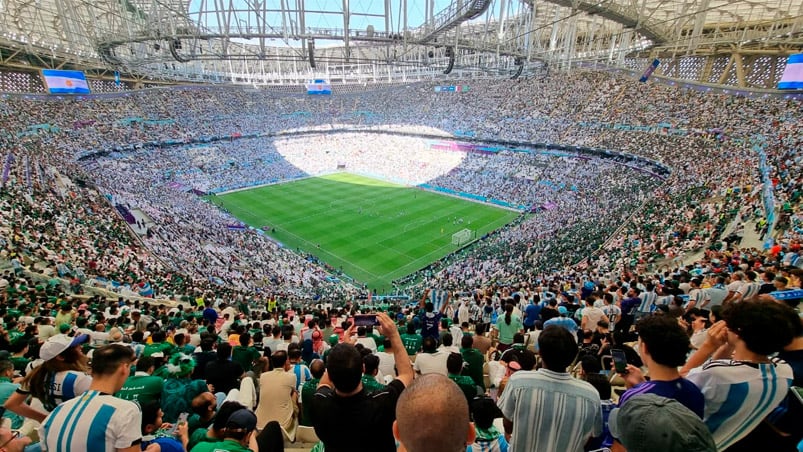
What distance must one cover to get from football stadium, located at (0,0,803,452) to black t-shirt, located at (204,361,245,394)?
35 mm

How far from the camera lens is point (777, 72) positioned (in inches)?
1331

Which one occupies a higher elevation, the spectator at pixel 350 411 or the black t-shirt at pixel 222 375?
the spectator at pixel 350 411

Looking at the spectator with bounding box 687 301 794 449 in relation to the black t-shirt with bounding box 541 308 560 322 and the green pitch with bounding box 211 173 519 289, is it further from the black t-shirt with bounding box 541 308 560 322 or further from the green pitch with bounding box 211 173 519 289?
the green pitch with bounding box 211 173 519 289

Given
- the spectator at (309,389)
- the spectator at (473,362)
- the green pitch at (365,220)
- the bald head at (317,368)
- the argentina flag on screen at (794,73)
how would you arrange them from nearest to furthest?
the spectator at (309,389) → the bald head at (317,368) → the spectator at (473,362) → the argentina flag on screen at (794,73) → the green pitch at (365,220)

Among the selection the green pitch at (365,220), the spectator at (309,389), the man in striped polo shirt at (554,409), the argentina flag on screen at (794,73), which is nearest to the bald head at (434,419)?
the man in striped polo shirt at (554,409)

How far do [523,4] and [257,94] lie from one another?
173 ft

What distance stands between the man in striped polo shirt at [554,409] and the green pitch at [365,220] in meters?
23.0

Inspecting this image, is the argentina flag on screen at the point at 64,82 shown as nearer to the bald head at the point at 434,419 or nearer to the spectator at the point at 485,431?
the spectator at the point at 485,431

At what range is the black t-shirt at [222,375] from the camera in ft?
14.7

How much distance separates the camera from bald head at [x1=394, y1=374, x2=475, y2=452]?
5.78 ft

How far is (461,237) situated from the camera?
31.4 meters

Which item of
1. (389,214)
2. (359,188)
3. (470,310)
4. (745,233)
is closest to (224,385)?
(470,310)

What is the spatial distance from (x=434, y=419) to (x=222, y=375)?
3.52m

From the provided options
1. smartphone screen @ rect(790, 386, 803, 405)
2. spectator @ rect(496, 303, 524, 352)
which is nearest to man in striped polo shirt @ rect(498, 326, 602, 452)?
smartphone screen @ rect(790, 386, 803, 405)
